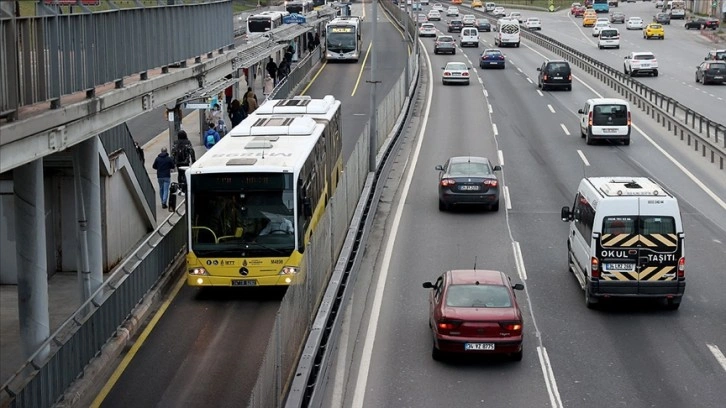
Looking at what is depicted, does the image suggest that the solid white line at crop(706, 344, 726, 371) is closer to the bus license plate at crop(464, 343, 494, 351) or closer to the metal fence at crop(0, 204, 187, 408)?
the bus license plate at crop(464, 343, 494, 351)

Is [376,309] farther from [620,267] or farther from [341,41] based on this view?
→ [341,41]

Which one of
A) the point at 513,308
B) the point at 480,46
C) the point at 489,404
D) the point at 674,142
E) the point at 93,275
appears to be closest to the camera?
the point at 489,404

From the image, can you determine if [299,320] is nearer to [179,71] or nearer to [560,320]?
[560,320]

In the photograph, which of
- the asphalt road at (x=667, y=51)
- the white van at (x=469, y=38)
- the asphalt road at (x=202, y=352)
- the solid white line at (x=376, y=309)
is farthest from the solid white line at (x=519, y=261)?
the white van at (x=469, y=38)

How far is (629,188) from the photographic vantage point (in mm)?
22094

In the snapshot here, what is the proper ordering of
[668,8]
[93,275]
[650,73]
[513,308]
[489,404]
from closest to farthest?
[489,404], [513,308], [93,275], [650,73], [668,8]

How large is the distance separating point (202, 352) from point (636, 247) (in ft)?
26.0

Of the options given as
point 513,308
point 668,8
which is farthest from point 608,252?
point 668,8

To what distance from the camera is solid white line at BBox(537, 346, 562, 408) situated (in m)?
17.3

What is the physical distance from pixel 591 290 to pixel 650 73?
5065 cm

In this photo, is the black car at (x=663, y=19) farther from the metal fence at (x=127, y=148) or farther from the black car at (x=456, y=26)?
the metal fence at (x=127, y=148)

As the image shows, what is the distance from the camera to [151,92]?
70.7 ft

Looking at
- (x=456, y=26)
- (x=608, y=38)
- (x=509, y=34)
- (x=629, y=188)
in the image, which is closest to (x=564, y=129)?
(x=629, y=188)

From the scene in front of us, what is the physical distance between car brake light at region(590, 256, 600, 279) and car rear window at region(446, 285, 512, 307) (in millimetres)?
3057
